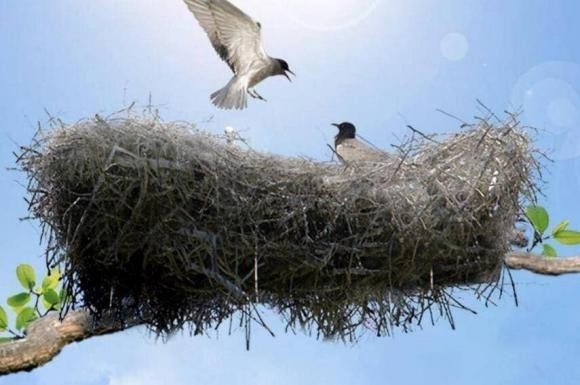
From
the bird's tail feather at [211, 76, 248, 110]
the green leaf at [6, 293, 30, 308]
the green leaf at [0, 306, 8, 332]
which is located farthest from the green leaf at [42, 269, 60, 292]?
the bird's tail feather at [211, 76, 248, 110]

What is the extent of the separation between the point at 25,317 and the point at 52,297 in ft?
0.59

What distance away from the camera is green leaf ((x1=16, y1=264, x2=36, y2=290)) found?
557 centimetres

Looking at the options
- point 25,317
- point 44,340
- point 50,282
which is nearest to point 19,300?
point 25,317

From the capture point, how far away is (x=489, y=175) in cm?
450

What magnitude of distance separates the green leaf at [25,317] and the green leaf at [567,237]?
2.70m

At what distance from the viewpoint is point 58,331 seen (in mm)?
5391

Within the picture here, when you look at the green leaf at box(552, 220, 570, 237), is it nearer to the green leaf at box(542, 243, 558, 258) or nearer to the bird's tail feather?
the green leaf at box(542, 243, 558, 258)

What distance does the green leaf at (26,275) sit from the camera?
18.3 ft

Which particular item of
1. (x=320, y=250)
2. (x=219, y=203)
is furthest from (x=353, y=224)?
(x=219, y=203)

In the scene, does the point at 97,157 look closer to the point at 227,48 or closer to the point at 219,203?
the point at 219,203

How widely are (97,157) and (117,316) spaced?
908 mm

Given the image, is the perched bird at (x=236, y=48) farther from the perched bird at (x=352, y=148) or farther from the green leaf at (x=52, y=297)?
the green leaf at (x=52, y=297)

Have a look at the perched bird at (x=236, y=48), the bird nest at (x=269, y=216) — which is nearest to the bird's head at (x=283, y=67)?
the perched bird at (x=236, y=48)

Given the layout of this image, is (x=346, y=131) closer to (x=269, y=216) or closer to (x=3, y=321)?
(x=269, y=216)
